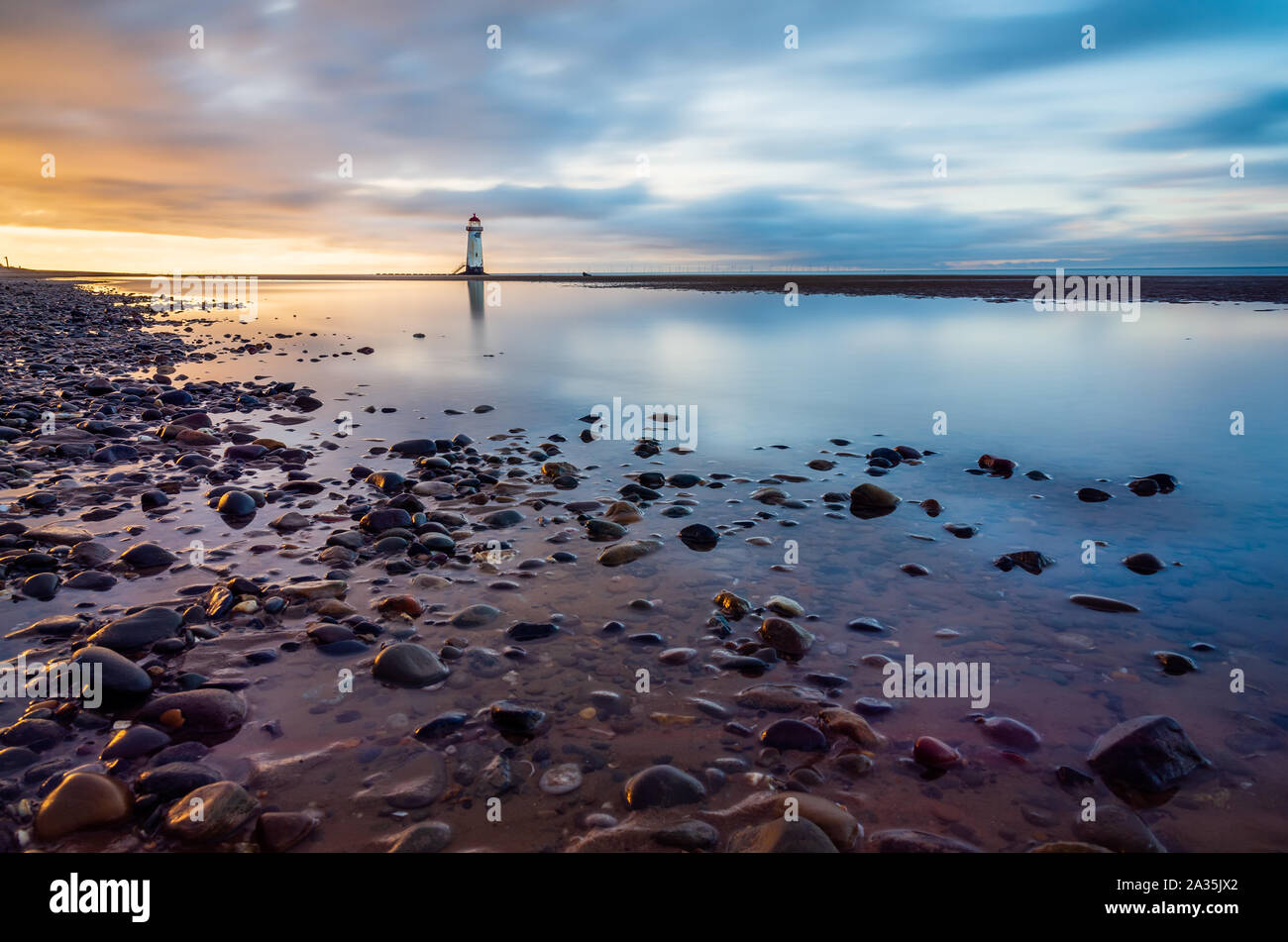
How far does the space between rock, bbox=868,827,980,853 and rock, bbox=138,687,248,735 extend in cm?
320

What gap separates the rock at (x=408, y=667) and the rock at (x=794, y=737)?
1915 mm

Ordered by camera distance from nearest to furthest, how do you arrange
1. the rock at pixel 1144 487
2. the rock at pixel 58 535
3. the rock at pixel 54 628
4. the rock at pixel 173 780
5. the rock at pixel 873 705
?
the rock at pixel 173 780, the rock at pixel 873 705, the rock at pixel 54 628, the rock at pixel 58 535, the rock at pixel 1144 487

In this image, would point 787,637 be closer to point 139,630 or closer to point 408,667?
point 408,667

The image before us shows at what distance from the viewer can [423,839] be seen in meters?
2.73

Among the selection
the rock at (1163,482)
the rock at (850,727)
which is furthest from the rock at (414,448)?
the rock at (1163,482)

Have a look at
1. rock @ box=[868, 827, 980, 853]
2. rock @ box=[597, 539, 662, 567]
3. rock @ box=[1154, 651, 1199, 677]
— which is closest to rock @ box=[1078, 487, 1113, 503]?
rock @ box=[1154, 651, 1199, 677]

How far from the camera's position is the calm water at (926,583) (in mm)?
3111

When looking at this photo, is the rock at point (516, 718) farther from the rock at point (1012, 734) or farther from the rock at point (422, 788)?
the rock at point (1012, 734)

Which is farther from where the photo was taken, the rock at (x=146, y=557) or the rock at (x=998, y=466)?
the rock at (x=998, y=466)

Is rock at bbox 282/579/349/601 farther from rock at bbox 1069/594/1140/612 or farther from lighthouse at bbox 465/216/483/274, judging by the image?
lighthouse at bbox 465/216/483/274

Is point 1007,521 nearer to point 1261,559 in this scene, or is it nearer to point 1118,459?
point 1261,559

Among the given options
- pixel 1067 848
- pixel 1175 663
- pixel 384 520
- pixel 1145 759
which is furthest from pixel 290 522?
pixel 1175 663
